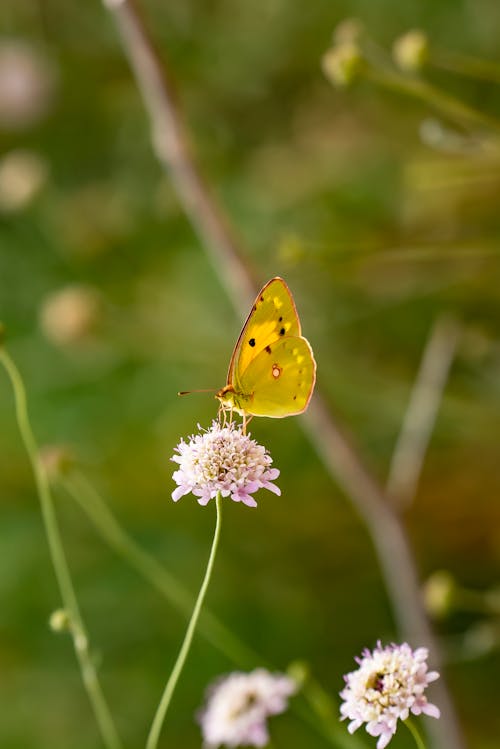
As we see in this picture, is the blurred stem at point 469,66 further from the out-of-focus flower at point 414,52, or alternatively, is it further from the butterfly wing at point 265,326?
the butterfly wing at point 265,326

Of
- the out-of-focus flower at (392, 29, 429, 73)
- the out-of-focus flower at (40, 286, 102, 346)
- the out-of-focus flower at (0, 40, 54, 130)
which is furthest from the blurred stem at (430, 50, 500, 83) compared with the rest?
the out-of-focus flower at (0, 40, 54, 130)

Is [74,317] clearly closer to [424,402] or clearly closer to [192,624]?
[424,402]

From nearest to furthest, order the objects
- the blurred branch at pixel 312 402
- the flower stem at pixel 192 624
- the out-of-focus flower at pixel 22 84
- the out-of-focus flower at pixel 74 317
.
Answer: the flower stem at pixel 192 624 → the blurred branch at pixel 312 402 → the out-of-focus flower at pixel 74 317 → the out-of-focus flower at pixel 22 84

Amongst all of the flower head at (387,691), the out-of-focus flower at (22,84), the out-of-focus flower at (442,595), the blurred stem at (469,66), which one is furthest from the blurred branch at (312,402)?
the out-of-focus flower at (22,84)

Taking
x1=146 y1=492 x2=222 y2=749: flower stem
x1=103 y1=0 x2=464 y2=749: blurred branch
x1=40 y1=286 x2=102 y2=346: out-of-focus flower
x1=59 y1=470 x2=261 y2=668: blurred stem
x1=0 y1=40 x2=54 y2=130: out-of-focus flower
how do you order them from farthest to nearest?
x1=0 y1=40 x2=54 y2=130: out-of-focus flower < x1=40 y1=286 x2=102 y2=346: out-of-focus flower < x1=103 y1=0 x2=464 y2=749: blurred branch < x1=59 y1=470 x2=261 y2=668: blurred stem < x1=146 y1=492 x2=222 y2=749: flower stem

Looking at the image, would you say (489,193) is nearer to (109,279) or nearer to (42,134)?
(109,279)

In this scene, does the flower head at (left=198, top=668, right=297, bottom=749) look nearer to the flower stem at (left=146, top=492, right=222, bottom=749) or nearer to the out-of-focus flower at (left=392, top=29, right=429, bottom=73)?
the flower stem at (left=146, top=492, right=222, bottom=749)
